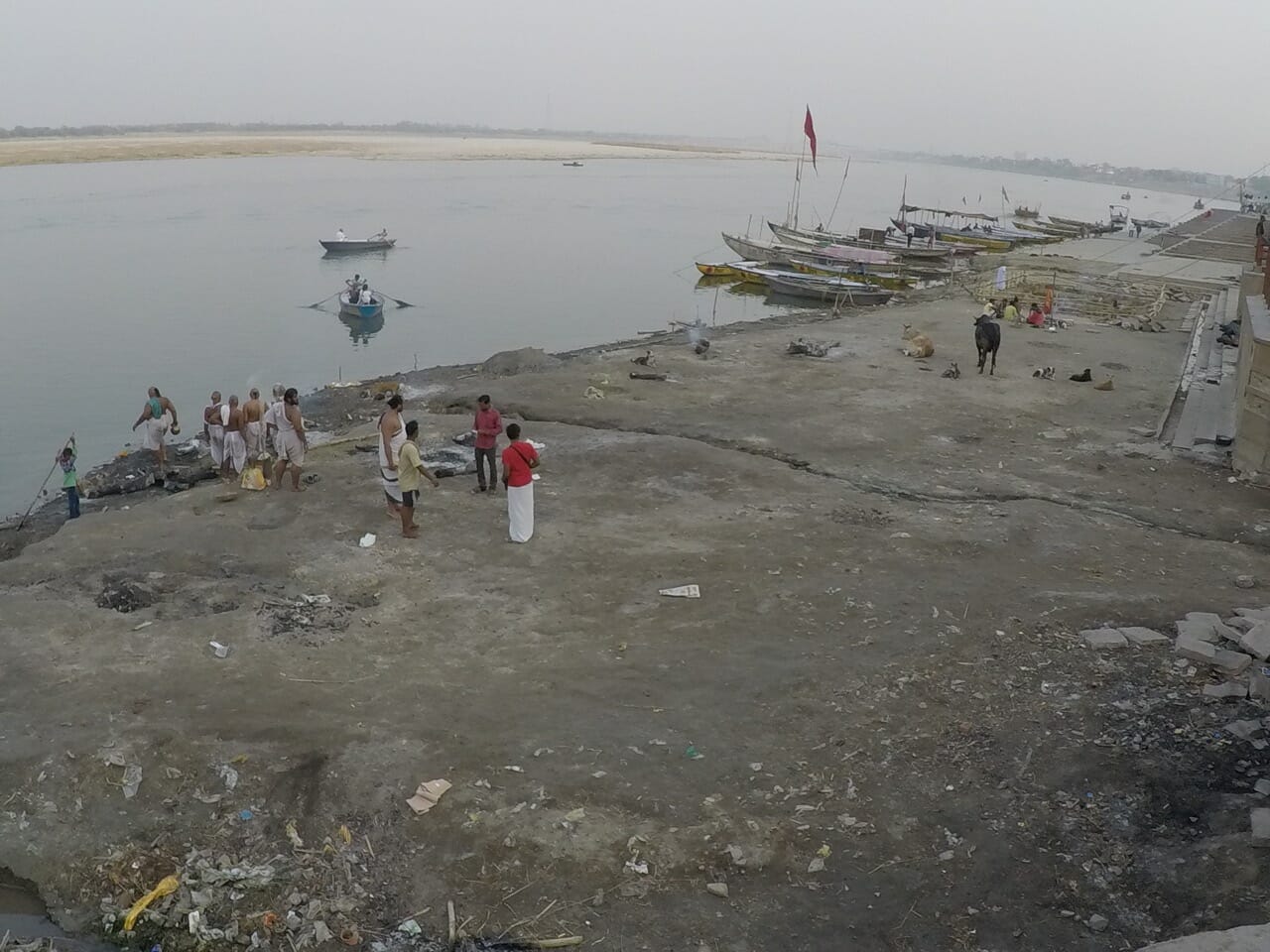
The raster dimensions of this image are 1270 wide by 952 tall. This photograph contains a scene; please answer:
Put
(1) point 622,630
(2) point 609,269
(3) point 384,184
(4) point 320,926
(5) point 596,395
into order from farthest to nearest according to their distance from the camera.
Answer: (3) point 384,184 < (2) point 609,269 < (5) point 596,395 < (1) point 622,630 < (4) point 320,926

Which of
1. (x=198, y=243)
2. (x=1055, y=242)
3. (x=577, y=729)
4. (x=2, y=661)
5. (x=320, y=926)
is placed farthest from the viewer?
(x=1055, y=242)

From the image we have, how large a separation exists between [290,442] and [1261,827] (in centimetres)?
1041

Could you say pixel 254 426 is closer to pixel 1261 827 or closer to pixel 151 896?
pixel 151 896

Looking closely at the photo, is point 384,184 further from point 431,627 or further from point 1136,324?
point 431,627

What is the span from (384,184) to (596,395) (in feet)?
296

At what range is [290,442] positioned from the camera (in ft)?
39.6

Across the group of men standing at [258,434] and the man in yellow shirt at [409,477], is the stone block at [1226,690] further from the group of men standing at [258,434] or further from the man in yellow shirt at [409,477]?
the group of men standing at [258,434]

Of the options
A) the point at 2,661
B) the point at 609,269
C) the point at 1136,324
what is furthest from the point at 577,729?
the point at 609,269

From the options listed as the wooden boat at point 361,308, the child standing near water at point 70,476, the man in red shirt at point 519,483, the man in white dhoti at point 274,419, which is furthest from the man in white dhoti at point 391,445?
the wooden boat at point 361,308

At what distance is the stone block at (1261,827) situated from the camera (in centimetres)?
548

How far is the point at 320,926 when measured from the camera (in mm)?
5441

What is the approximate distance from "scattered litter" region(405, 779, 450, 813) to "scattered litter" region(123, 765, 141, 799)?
1.79 m

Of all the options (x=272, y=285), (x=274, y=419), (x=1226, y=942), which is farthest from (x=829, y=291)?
(x=1226, y=942)

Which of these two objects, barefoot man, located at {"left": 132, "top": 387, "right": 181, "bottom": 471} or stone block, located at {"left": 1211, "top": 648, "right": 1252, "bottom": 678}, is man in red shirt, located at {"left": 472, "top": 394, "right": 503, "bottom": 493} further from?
stone block, located at {"left": 1211, "top": 648, "right": 1252, "bottom": 678}
